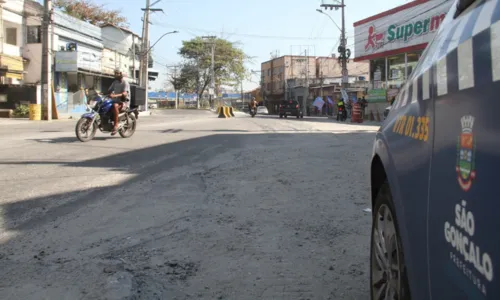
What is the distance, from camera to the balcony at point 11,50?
93.1 ft

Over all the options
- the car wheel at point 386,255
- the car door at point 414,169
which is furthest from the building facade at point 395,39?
the car door at point 414,169

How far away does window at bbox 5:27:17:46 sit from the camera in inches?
1191

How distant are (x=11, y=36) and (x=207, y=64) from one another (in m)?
48.5

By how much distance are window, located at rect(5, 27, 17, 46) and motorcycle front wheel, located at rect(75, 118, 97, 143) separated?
77.0 feet

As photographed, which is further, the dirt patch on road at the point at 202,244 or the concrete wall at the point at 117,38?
the concrete wall at the point at 117,38

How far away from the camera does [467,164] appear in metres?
1.41

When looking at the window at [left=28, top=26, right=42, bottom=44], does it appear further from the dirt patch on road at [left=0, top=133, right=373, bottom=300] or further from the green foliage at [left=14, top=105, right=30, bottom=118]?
the dirt patch on road at [left=0, top=133, right=373, bottom=300]

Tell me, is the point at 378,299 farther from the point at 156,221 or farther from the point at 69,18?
the point at 69,18

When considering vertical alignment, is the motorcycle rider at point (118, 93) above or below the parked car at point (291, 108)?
below

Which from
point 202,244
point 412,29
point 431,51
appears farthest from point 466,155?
point 412,29

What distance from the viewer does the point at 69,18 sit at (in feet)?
116

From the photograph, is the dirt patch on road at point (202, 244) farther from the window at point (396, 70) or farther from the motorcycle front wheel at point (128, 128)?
the window at point (396, 70)

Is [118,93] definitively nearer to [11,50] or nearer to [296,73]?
[11,50]

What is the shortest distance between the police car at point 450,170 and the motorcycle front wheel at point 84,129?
9.48 meters
